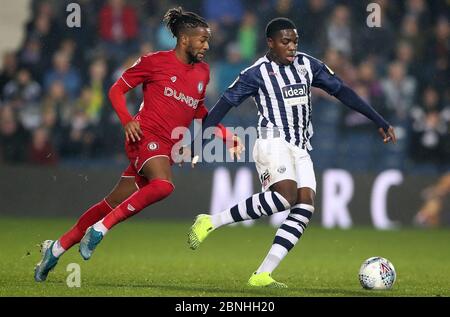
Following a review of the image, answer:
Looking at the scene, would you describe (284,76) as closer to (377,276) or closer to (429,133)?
(377,276)

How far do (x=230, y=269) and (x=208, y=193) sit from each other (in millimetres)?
5027

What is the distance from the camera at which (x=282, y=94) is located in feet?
27.9

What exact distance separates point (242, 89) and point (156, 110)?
0.71m

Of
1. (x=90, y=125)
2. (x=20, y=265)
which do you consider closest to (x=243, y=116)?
(x=90, y=125)

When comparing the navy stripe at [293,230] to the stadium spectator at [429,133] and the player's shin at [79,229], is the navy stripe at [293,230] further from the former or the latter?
the stadium spectator at [429,133]

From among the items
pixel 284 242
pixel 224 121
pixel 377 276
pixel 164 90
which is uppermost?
pixel 224 121

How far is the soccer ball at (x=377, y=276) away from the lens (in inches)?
317

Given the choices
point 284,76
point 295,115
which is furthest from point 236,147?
point 284,76

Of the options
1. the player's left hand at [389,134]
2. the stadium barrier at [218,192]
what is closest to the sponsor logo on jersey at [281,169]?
the player's left hand at [389,134]

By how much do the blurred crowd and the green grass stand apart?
1.17m

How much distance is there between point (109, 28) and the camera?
15.3m

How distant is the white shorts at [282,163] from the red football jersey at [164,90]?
2.27 ft

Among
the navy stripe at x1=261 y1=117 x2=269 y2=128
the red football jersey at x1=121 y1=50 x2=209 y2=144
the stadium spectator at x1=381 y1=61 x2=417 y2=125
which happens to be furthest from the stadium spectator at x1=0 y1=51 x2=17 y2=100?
the navy stripe at x1=261 y1=117 x2=269 y2=128
